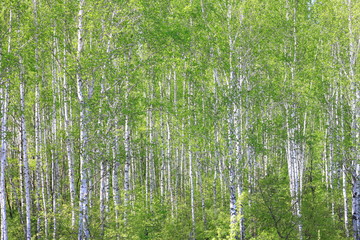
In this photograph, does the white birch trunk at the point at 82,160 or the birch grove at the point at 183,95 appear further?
the birch grove at the point at 183,95

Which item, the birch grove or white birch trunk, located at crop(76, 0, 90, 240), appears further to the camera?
the birch grove

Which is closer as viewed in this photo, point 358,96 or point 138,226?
point 138,226

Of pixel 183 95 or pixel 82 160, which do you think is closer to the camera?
pixel 82 160

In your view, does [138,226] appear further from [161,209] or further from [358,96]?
[358,96]

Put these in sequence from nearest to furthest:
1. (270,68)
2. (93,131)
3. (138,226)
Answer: (93,131) < (138,226) < (270,68)

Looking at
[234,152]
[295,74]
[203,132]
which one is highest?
[295,74]

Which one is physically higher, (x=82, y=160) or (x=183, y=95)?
(x=183, y=95)

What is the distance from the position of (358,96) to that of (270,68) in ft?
12.6

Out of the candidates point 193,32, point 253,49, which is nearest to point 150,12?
point 193,32

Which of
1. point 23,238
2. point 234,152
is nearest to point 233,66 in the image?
point 234,152

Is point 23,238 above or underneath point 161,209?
underneath

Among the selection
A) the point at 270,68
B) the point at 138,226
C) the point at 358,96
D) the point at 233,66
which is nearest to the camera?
the point at 138,226

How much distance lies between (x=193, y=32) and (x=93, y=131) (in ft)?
19.4

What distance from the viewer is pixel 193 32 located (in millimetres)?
13070
